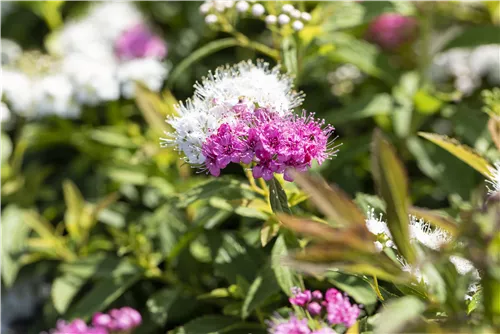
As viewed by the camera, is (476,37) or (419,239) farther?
(476,37)

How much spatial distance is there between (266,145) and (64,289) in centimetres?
92

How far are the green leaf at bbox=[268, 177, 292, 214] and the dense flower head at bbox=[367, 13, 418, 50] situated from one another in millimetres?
1353

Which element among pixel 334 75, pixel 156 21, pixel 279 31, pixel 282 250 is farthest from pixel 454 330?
pixel 156 21

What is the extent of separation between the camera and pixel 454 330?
0.83m

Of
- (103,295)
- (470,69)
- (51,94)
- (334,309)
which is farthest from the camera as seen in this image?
(470,69)

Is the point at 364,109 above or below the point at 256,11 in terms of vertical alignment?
below

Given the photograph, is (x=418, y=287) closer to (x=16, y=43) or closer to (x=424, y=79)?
(x=424, y=79)

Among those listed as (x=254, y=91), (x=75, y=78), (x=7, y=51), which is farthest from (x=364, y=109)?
(x=7, y=51)

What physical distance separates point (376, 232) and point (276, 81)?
1.40 ft

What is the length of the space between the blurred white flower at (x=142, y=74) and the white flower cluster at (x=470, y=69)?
1.01 m

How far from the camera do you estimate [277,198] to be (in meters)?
1.18

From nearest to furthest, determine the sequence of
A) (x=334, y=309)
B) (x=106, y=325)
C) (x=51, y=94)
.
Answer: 1. (x=334, y=309)
2. (x=106, y=325)
3. (x=51, y=94)

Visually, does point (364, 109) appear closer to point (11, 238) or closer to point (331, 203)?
point (331, 203)

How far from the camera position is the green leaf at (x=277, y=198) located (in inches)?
45.9
